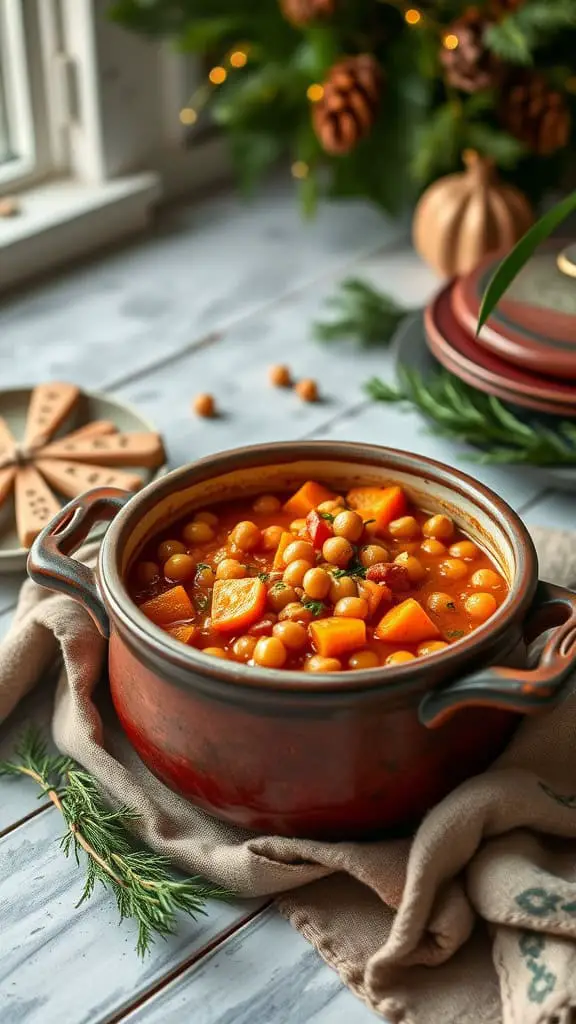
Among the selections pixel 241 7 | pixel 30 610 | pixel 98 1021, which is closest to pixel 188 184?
pixel 241 7

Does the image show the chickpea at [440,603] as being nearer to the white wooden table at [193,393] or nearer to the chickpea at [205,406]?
the white wooden table at [193,393]

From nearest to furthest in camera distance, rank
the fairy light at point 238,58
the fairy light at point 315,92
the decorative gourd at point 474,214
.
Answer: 1. the decorative gourd at point 474,214
2. the fairy light at point 315,92
3. the fairy light at point 238,58

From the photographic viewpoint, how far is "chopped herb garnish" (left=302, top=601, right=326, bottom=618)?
50.7 inches

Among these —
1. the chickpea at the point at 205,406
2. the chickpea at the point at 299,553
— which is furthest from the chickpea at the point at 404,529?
the chickpea at the point at 205,406

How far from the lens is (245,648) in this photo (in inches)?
49.6

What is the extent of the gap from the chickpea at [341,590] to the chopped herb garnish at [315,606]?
0.01 m

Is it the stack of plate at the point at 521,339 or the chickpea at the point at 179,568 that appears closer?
the chickpea at the point at 179,568

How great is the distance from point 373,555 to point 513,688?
30cm

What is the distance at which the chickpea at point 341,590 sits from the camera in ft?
4.26

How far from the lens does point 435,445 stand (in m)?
1.99

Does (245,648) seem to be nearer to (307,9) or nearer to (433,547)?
(433,547)

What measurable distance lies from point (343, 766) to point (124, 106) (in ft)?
6.18

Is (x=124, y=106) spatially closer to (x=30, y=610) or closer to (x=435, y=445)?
(x=435, y=445)

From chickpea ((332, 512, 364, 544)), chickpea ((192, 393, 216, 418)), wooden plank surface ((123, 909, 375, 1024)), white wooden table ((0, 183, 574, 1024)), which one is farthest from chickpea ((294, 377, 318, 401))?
wooden plank surface ((123, 909, 375, 1024))
